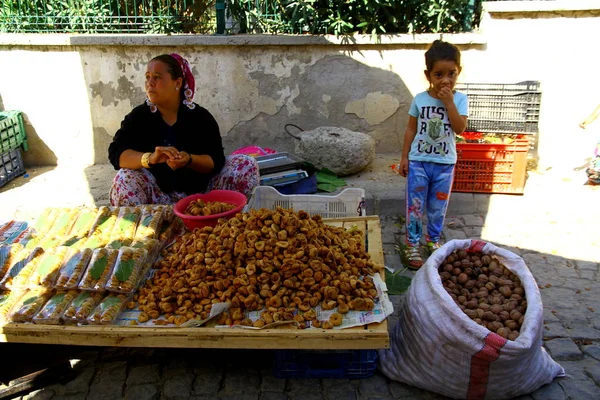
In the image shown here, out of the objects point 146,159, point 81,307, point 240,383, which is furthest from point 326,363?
point 146,159

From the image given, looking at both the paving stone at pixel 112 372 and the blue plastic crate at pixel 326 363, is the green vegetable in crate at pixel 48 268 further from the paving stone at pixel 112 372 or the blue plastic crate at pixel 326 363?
the blue plastic crate at pixel 326 363

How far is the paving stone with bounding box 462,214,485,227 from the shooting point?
458cm

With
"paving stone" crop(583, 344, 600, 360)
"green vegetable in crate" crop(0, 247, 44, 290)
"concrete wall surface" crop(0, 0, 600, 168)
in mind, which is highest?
"concrete wall surface" crop(0, 0, 600, 168)

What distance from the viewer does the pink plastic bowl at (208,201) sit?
2971 millimetres

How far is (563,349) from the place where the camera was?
2820 mm

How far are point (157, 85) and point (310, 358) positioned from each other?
1.96m

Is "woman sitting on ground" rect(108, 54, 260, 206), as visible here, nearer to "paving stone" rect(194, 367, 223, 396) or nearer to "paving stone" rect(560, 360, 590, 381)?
"paving stone" rect(194, 367, 223, 396)

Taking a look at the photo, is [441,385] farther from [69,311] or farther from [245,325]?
[69,311]

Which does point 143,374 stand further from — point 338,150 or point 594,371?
point 338,150

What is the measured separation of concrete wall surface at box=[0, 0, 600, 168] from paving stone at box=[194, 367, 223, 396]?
3.49m

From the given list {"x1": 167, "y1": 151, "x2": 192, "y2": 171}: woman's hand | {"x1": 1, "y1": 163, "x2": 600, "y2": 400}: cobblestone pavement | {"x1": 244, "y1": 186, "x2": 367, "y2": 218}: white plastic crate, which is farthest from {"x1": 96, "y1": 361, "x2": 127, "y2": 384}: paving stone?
{"x1": 244, "y1": 186, "x2": 367, "y2": 218}: white plastic crate

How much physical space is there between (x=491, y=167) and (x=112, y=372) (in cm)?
371

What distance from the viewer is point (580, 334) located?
2.94m

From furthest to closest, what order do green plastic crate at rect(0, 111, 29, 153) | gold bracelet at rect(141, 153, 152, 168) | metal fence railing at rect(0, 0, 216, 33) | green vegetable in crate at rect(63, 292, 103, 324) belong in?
metal fence railing at rect(0, 0, 216, 33) → green plastic crate at rect(0, 111, 29, 153) → gold bracelet at rect(141, 153, 152, 168) → green vegetable in crate at rect(63, 292, 103, 324)
